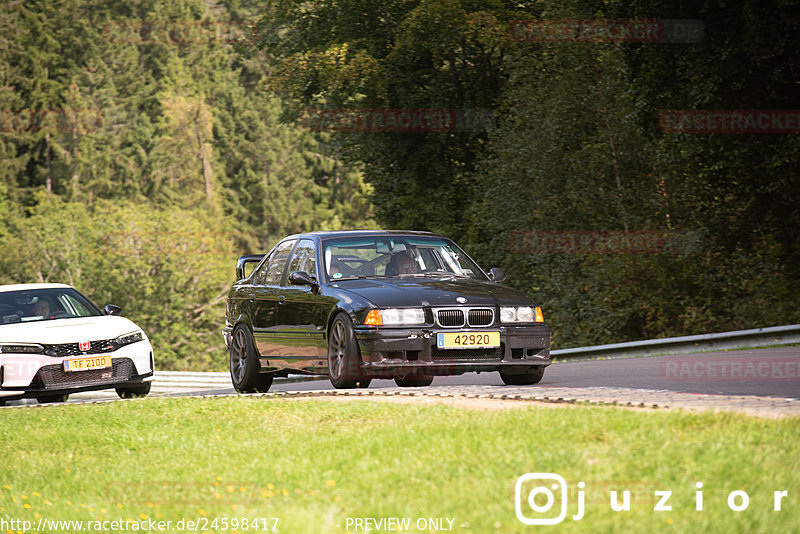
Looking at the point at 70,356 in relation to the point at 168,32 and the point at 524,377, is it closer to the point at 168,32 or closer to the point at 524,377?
the point at 524,377

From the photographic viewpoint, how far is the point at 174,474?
31.2ft

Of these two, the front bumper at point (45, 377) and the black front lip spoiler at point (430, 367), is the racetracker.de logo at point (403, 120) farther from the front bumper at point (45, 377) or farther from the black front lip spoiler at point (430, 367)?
the black front lip spoiler at point (430, 367)

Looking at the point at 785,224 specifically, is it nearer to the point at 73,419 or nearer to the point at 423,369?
the point at 423,369

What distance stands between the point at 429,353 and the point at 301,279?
183 cm

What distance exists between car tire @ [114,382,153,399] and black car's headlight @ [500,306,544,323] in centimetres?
557

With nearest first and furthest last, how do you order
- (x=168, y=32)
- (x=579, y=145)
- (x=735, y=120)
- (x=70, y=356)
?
(x=70, y=356) < (x=735, y=120) < (x=579, y=145) < (x=168, y=32)

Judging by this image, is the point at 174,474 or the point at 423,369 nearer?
the point at 174,474

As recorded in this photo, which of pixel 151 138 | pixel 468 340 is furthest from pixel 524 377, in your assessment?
pixel 151 138

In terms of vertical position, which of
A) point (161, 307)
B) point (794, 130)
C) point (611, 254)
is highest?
point (794, 130)

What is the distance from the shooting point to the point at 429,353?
1283 cm

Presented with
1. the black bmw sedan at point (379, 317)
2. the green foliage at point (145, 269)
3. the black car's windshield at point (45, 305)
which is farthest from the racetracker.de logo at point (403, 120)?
the green foliage at point (145, 269)

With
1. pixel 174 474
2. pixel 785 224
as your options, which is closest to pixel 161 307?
pixel 785 224

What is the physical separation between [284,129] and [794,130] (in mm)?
70307

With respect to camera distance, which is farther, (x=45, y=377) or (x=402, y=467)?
(x=45, y=377)
